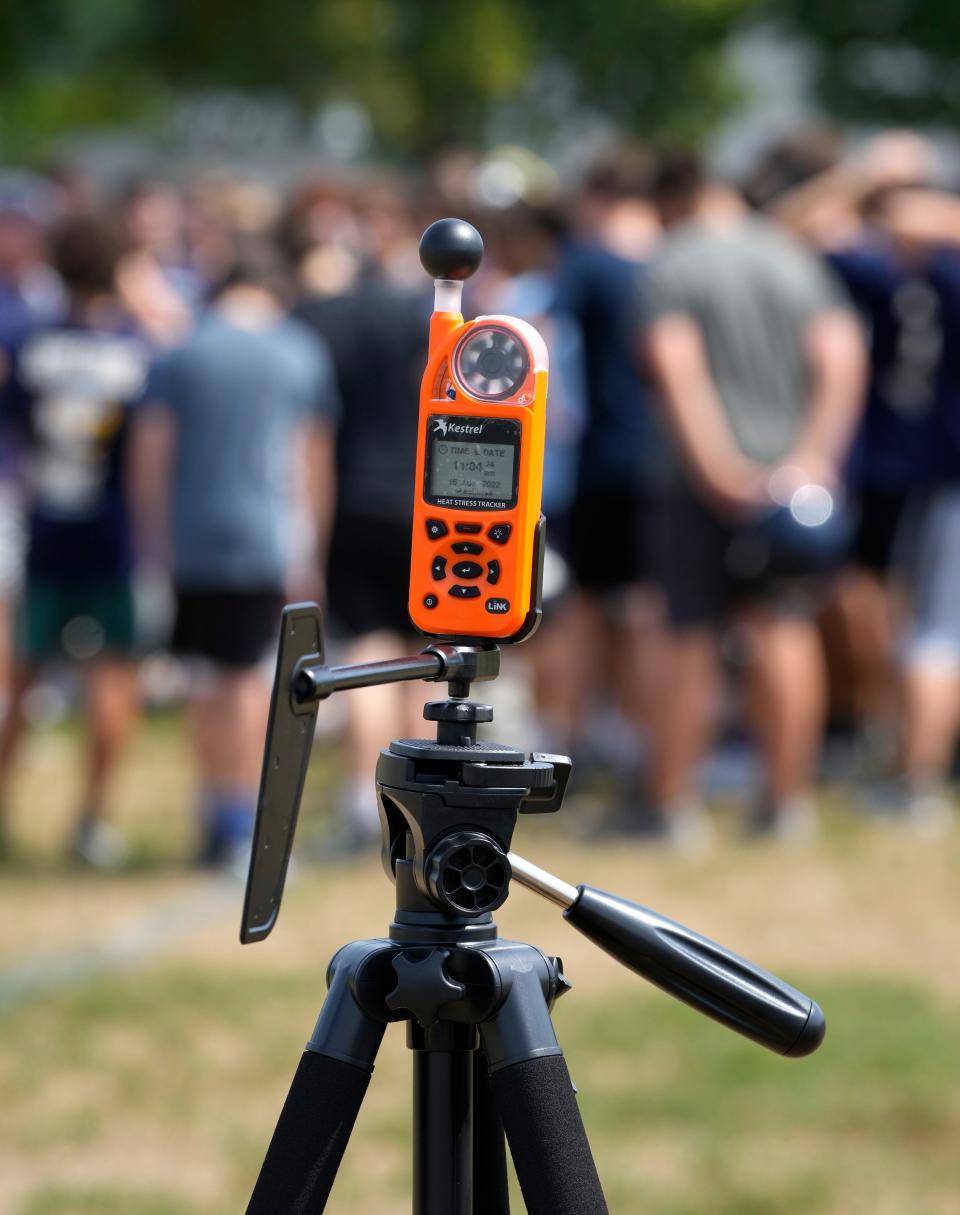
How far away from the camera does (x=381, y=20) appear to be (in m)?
28.7

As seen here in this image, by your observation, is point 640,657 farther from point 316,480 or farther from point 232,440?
point 232,440

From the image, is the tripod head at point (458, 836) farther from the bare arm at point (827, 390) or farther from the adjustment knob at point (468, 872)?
the bare arm at point (827, 390)

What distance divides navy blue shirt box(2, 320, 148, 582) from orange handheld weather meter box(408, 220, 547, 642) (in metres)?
4.42

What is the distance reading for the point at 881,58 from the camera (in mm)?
31297

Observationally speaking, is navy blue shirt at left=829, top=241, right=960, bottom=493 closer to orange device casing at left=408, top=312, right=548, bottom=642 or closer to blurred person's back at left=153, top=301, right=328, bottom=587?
blurred person's back at left=153, top=301, right=328, bottom=587

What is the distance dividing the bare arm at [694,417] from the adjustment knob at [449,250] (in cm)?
435

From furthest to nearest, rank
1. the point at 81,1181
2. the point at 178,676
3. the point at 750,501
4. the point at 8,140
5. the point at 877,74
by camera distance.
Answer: the point at 8,140 → the point at 877,74 → the point at 178,676 → the point at 750,501 → the point at 81,1181

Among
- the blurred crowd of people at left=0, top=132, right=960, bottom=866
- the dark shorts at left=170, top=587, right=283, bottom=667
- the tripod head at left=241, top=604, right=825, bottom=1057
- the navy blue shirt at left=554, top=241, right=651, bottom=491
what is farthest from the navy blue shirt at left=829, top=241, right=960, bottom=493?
the tripod head at left=241, top=604, right=825, bottom=1057

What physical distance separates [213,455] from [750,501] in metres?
1.57

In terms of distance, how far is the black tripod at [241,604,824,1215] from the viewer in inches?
58.7

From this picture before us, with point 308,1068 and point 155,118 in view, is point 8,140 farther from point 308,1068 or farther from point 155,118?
point 308,1068

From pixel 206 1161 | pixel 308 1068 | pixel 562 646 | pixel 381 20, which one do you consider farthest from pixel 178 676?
pixel 381 20

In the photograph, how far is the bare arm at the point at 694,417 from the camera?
5832 mm

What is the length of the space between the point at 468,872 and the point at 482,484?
29 centimetres
